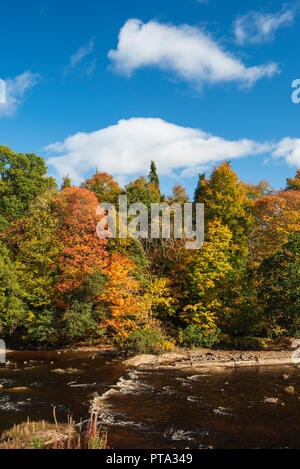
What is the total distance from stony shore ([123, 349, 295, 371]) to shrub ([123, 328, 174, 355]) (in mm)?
812

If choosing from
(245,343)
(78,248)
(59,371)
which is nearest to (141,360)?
(59,371)

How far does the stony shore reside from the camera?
22.7m

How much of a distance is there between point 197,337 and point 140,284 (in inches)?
282

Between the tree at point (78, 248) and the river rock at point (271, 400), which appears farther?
the tree at point (78, 248)

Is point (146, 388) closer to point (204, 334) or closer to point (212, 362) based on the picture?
point (212, 362)

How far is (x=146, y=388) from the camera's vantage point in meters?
17.5

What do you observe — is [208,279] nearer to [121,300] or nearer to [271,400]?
[121,300]

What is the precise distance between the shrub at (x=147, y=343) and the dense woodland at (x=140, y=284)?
0.08m

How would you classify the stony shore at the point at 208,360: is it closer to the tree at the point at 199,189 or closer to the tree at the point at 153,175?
the tree at the point at 199,189

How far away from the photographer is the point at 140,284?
1236 inches

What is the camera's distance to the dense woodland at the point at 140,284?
91.9 feet

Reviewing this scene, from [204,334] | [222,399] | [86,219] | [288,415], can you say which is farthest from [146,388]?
[86,219]

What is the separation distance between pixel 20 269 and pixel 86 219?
8359 mm

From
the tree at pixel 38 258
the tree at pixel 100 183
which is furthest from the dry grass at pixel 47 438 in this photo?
the tree at pixel 100 183
